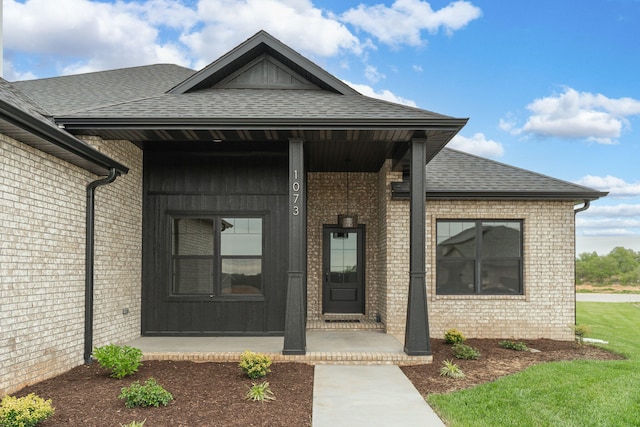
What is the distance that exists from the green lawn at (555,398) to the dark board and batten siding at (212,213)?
428 centimetres

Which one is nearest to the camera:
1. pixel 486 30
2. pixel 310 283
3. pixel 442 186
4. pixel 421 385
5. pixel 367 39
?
pixel 421 385

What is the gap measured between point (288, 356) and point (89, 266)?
10.1ft

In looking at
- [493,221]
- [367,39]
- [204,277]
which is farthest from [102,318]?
[367,39]

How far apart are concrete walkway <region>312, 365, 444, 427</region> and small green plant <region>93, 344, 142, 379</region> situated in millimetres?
2232

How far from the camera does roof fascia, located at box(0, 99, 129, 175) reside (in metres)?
5.08

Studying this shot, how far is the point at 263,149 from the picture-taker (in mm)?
9539

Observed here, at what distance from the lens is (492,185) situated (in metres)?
10.4

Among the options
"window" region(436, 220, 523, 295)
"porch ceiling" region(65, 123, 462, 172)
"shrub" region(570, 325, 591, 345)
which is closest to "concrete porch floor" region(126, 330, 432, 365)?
"window" region(436, 220, 523, 295)

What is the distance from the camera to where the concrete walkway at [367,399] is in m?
5.07

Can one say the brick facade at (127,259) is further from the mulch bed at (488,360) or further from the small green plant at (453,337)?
the small green plant at (453,337)

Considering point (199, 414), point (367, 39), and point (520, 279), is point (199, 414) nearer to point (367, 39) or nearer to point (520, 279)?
point (520, 279)

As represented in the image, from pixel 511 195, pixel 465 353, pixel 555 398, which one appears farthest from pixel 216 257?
pixel 555 398

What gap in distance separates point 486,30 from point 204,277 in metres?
10.9

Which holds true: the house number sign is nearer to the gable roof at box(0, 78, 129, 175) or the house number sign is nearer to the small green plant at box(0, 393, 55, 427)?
the gable roof at box(0, 78, 129, 175)
